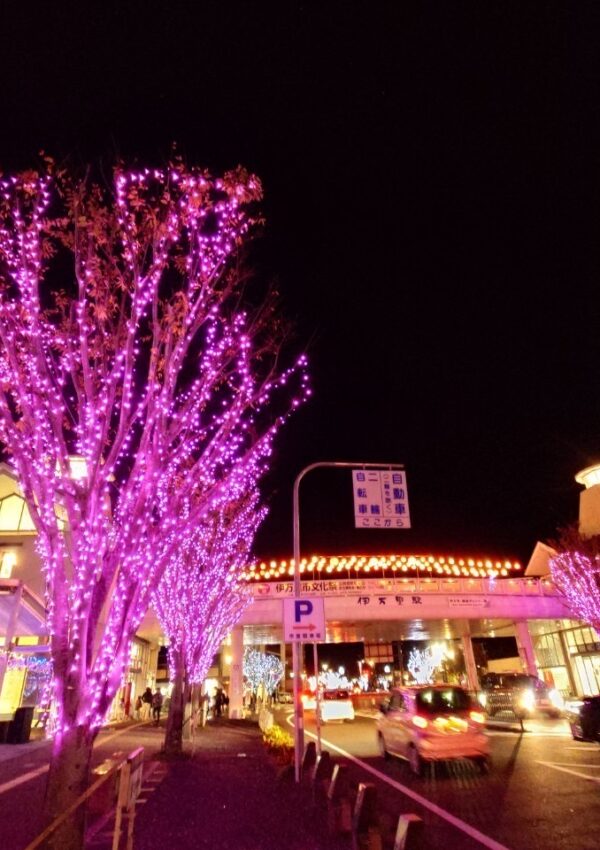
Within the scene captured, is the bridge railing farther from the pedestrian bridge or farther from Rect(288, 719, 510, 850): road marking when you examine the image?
Rect(288, 719, 510, 850): road marking

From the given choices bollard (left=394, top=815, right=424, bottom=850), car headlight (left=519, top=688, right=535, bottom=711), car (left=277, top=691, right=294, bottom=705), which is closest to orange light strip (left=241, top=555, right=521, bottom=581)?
car headlight (left=519, top=688, right=535, bottom=711)

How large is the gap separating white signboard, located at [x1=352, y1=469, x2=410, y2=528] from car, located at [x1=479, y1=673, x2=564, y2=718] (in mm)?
14378

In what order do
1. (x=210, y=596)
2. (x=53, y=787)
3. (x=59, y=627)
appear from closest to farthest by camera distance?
(x=53, y=787), (x=59, y=627), (x=210, y=596)

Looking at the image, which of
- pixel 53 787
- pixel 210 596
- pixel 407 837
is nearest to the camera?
pixel 407 837

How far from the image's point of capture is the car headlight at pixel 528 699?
23109mm

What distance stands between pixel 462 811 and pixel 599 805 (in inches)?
76.2

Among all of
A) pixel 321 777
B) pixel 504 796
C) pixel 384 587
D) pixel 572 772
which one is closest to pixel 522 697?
pixel 384 587

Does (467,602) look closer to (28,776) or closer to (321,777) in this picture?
(321,777)

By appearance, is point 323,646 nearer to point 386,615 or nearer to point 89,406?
point 386,615

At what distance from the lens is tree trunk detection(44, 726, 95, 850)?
17.5 ft

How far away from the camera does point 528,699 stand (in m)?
23.3

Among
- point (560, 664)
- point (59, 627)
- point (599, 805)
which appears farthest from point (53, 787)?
point (560, 664)

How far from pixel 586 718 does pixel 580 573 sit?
56.2 feet

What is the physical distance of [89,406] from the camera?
673 centimetres
